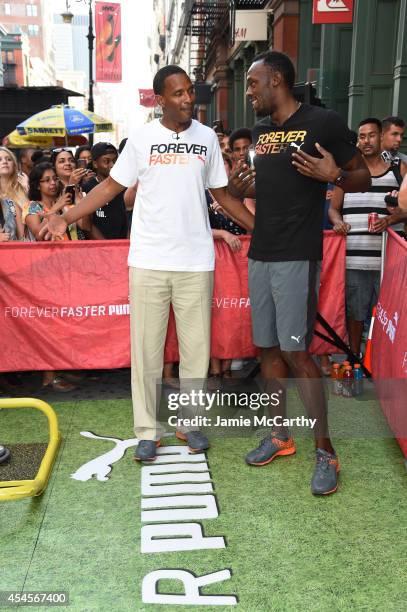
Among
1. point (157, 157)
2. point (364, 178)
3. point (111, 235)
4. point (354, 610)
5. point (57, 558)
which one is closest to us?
point (354, 610)

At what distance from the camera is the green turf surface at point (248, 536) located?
8.74 feet

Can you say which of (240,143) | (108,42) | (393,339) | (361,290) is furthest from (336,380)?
(108,42)

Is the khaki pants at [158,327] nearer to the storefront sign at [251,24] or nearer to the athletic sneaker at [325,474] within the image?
the athletic sneaker at [325,474]

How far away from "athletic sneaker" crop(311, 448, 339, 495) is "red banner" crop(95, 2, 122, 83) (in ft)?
116

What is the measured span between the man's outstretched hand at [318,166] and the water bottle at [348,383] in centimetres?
220

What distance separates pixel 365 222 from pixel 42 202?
9.23 ft

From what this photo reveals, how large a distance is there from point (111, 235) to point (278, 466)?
2719mm

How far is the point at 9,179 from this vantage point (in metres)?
5.54

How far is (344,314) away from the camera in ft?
17.0

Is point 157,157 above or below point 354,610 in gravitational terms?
above

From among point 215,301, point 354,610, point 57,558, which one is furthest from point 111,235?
point 354,610

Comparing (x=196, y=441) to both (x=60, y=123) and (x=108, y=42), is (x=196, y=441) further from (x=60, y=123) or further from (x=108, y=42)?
(x=108, y=42)

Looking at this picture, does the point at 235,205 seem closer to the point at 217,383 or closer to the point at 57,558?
the point at 217,383

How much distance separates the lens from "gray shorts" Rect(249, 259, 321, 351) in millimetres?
3482
